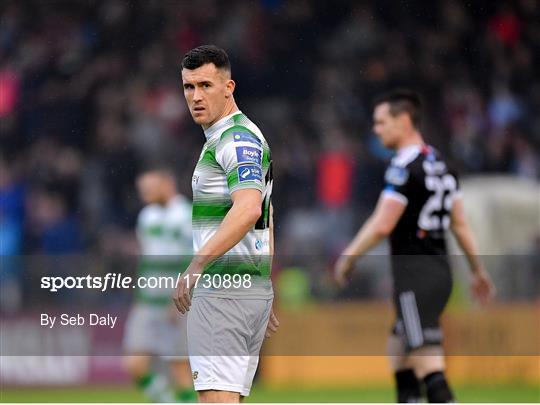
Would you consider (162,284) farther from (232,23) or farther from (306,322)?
(232,23)

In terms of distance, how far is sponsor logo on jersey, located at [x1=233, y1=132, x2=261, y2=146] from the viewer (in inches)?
205

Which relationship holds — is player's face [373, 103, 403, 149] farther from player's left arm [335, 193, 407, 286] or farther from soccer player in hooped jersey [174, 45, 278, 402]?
soccer player in hooped jersey [174, 45, 278, 402]

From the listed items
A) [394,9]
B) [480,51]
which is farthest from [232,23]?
[480,51]

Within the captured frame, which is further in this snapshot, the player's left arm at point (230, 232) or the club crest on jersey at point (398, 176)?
the club crest on jersey at point (398, 176)

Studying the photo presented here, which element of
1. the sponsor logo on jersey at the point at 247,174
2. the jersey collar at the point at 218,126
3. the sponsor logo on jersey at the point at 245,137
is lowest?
the sponsor logo on jersey at the point at 247,174

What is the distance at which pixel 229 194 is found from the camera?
207 inches

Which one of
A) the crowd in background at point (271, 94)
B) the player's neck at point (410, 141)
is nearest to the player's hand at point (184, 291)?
the player's neck at point (410, 141)

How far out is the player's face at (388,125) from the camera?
7902mm

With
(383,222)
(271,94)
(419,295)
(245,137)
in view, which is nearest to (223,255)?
(245,137)

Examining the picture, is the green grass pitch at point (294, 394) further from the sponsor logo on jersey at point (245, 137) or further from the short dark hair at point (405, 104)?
the sponsor logo on jersey at point (245, 137)

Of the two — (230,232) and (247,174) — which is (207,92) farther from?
(230,232)

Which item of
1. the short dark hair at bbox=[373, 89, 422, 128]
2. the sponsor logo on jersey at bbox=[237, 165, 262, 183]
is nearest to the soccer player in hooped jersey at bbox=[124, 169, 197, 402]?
the short dark hair at bbox=[373, 89, 422, 128]

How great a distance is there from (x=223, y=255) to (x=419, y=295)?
2727mm

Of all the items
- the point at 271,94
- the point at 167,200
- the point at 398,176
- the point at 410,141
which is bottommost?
the point at 398,176
